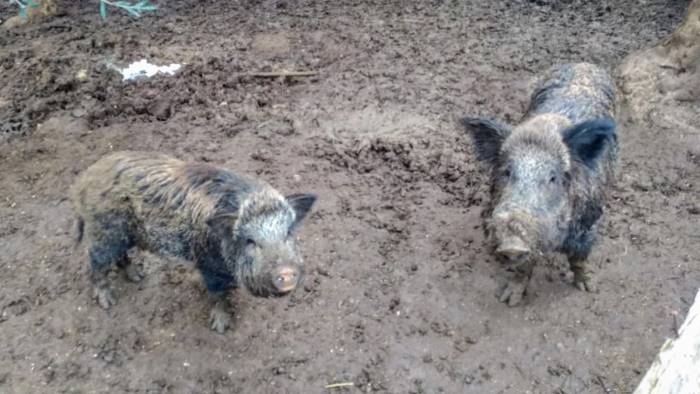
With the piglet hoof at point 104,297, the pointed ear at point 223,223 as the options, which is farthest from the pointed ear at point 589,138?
the piglet hoof at point 104,297

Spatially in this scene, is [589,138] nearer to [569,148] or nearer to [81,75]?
[569,148]

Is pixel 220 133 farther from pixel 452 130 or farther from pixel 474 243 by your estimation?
pixel 474 243

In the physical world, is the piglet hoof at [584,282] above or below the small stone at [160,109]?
above

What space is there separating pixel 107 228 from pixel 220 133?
2.21 metres

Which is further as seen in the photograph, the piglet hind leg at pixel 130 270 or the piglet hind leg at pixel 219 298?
the piglet hind leg at pixel 130 270

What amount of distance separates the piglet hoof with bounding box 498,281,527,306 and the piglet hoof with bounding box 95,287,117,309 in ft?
9.11

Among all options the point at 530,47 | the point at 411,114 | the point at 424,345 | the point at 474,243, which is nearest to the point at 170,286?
the point at 424,345

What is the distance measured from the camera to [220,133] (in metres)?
6.27

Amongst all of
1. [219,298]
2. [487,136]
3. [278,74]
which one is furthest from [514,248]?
[278,74]

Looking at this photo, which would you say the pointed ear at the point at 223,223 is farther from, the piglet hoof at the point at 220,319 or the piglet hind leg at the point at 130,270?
the piglet hind leg at the point at 130,270

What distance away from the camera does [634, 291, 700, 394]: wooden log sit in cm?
266

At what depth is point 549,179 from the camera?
12.9 feet

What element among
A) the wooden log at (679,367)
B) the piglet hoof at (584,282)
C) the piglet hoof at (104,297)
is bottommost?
the piglet hoof at (104,297)

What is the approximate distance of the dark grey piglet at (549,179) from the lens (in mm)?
3787
